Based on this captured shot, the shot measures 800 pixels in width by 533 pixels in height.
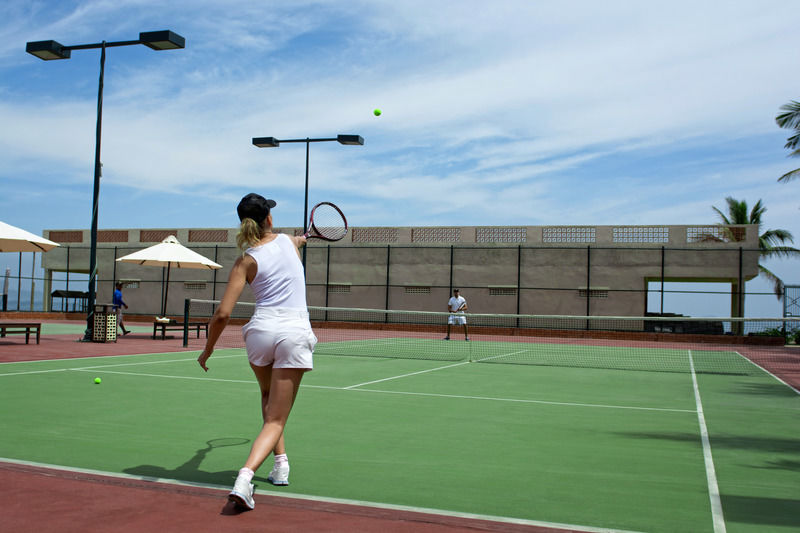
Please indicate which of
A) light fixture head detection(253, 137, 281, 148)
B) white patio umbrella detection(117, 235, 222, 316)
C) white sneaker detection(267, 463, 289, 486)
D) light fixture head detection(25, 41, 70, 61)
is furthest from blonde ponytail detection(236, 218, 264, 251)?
light fixture head detection(253, 137, 281, 148)

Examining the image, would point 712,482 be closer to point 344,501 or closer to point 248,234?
point 344,501

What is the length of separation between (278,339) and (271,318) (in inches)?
5.1

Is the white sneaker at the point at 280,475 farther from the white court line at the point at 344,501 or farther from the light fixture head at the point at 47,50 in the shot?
the light fixture head at the point at 47,50

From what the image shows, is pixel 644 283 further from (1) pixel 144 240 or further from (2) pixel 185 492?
(2) pixel 185 492

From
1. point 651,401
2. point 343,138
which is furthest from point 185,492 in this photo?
point 343,138

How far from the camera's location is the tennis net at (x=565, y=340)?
1537 cm

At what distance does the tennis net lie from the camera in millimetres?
15367

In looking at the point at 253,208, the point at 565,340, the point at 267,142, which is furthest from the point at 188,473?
the point at 565,340

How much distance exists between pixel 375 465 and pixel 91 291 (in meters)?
13.5

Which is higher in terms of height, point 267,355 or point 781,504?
point 267,355

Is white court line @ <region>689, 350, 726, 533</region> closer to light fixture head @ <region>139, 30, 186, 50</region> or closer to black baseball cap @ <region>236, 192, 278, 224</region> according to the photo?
black baseball cap @ <region>236, 192, 278, 224</region>

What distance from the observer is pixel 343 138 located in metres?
19.7

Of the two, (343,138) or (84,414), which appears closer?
(84,414)

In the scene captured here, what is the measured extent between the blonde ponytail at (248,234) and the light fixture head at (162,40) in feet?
39.7
